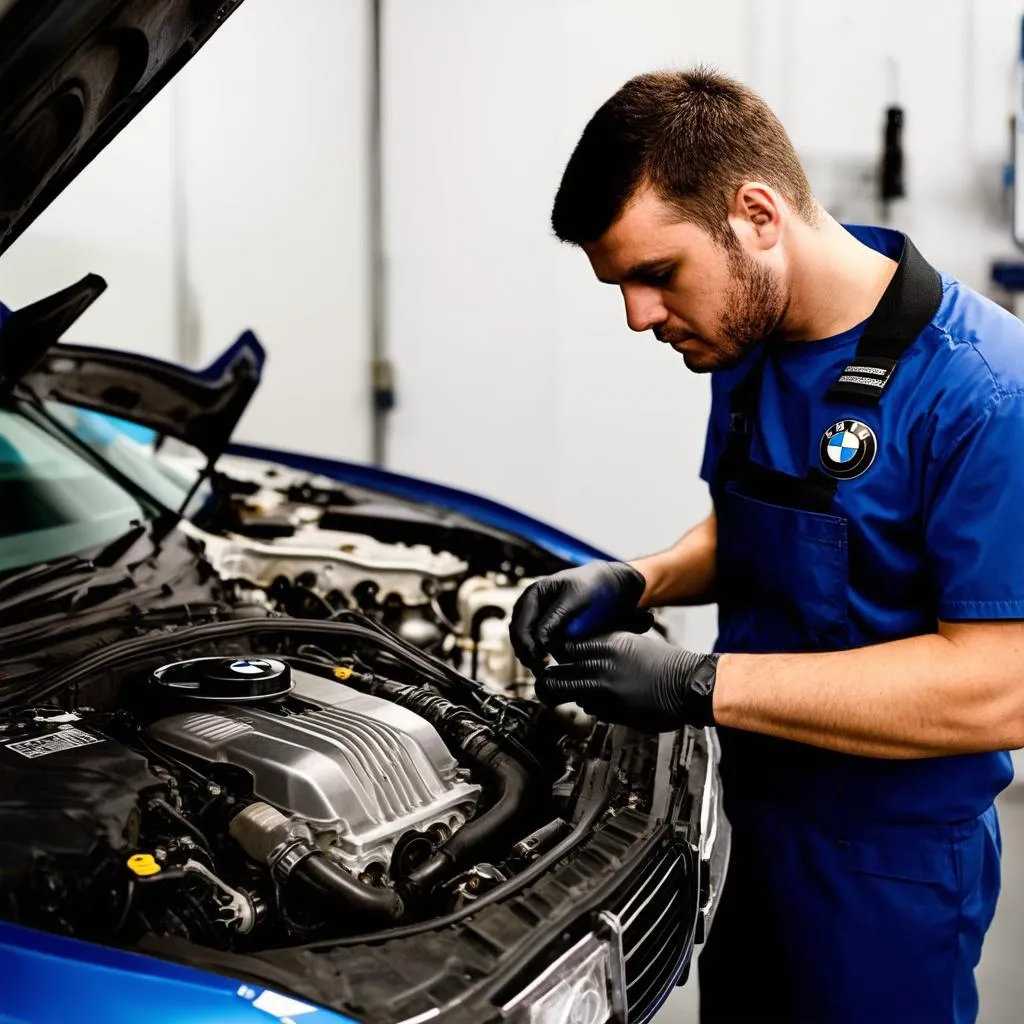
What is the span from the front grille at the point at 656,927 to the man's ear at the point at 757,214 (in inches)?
28.6

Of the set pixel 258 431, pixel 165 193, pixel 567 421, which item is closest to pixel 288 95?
pixel 165 193

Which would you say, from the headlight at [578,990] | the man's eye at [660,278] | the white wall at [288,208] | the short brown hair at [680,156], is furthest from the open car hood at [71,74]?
the white wall at [288,208]

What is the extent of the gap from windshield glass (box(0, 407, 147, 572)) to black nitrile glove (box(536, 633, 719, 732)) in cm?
82

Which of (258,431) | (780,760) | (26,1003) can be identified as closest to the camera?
(26,1003)

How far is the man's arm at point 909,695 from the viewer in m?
1.17

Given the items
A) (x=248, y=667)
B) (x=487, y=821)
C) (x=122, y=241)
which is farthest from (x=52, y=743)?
(x=122, y=241)

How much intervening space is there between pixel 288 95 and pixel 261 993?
11.7 feet

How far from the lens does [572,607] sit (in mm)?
1512

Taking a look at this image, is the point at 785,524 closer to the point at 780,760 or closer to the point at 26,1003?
the point at 780,760

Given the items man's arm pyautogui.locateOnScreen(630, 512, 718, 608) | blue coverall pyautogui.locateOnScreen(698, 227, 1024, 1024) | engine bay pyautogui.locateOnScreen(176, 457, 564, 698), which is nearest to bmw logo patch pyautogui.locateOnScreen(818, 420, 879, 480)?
blue coverall pyautogui.locateOnScreen(698, 227, 1024, 1024)

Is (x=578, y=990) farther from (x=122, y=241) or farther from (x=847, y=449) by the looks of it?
(x=122, y=241)

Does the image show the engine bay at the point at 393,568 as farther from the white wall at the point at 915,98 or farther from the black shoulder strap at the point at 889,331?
the white wall at the point at 915,98

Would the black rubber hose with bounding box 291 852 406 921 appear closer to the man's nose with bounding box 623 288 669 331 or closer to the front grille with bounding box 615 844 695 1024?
the front grille with bounding box 615 844 695 1024

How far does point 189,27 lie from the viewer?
1.11 metres
